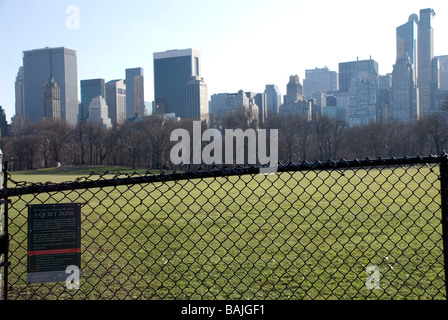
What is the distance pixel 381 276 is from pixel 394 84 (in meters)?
207

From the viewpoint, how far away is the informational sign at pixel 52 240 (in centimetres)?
312

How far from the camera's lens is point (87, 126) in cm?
9300

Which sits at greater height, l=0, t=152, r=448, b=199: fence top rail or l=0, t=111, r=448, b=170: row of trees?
l=0, t=111, r=448, b=170: row of trees

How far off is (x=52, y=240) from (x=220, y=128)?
87.5 meters

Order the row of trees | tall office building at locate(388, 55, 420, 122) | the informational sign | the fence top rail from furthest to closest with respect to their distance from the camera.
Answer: tall office building at locate(388, 55, 420, 122)
the row of trees
the fence top rail
the informational sign

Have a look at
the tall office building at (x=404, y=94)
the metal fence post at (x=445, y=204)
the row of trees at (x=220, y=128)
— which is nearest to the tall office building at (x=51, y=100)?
the row of trees at (x=220, y=128)

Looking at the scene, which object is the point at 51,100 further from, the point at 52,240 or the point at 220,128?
the point at 52,240

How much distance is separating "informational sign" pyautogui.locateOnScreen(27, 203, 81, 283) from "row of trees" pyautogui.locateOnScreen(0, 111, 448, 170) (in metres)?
68.9

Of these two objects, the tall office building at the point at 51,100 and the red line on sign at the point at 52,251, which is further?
the tall office building at the point at 51,100

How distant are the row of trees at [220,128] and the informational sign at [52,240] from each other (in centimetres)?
6892

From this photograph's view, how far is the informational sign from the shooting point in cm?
312

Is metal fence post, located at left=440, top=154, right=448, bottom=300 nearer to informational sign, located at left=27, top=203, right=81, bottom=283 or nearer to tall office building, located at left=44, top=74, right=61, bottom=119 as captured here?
informational sign, located at left=27, top=203, right=81, bottom=283

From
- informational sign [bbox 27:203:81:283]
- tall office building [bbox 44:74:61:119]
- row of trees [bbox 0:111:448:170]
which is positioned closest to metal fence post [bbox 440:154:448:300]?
informational sign [bbox 27:203:81:283]

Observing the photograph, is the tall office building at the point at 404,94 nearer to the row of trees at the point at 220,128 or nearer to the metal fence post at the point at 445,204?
the row of trees at the point at 220,128
